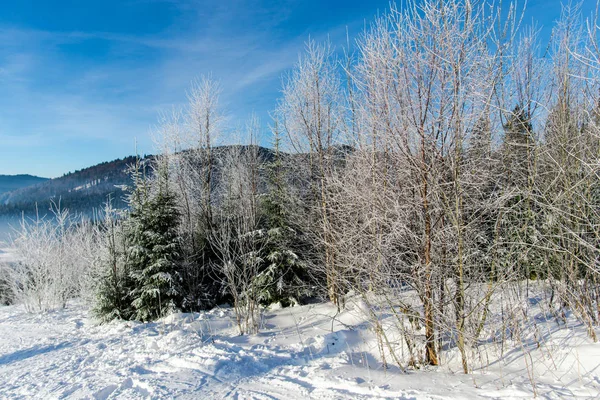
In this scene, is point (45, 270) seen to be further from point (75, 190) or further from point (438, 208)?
point (75, 190)

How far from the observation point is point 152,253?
11.2 meters

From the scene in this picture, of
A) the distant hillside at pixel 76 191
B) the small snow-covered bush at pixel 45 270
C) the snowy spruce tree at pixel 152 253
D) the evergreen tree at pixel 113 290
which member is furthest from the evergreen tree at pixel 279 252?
the distant hillside at pixel 76 191

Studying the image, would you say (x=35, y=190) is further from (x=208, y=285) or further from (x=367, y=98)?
(x=367, y=98)

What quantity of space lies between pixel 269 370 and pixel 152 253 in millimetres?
7572

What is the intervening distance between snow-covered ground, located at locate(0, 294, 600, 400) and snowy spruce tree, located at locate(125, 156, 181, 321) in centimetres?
247

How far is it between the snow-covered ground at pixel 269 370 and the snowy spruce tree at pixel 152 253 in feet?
8.11

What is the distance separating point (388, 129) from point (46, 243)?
2070 cm

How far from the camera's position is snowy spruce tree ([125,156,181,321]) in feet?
35.7

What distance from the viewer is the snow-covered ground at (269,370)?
426cm

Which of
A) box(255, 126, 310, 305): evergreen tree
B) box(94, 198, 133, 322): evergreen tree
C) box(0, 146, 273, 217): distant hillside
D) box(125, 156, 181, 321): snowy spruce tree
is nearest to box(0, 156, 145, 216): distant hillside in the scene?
box(0, 146, 273, 217): distant hillside

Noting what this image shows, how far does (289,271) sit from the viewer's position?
1247 centimetres

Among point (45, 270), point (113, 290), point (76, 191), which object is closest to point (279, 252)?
point (113, 290)

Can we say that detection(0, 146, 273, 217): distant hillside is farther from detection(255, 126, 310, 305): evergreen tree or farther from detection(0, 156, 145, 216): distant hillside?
detection(255, 126, 310, 305): evergreen tree

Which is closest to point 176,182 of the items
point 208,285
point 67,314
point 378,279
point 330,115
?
point 208,285
